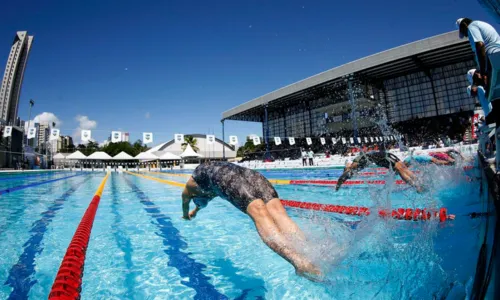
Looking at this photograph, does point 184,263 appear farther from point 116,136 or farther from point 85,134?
point 116,136

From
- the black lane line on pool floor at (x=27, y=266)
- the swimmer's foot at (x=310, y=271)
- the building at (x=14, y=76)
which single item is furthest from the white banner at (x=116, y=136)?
the building at (x=14, y=76)

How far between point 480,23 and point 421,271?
2486 mm

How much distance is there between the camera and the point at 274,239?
1.62 meters

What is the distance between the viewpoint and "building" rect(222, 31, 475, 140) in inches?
755

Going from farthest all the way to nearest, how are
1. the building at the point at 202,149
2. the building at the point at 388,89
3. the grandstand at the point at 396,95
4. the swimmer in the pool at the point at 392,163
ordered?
the building at the point at 202,149 → the grandstand at the point at 396,95 → the building at the point at 388,89 → the swimmer in the pool at the point at 392,163

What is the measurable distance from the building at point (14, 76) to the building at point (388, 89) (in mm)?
42871

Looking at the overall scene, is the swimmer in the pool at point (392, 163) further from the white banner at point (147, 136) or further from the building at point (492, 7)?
the white banner at point (147, 136)

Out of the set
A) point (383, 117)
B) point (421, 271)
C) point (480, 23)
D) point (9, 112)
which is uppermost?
point (9, 112)

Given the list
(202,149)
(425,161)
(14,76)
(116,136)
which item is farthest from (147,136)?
(14,76)

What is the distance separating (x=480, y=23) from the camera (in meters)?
2.74

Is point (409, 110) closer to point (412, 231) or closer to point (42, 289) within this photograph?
point (412, 231)

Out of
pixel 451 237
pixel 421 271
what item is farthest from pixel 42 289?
pixel 451 237

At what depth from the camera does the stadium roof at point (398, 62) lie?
17.9 metres

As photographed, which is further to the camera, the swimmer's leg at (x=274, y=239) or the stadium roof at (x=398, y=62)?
the stadium roof at (x=398, y=62)
